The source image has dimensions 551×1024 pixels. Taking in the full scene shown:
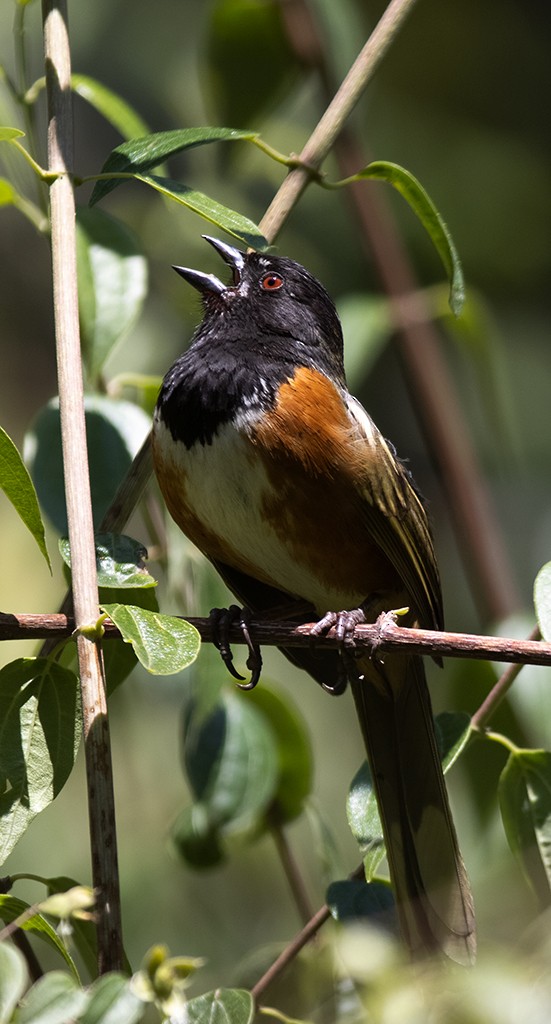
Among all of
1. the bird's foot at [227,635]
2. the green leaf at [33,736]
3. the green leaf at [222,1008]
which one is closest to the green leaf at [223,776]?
the bird's foot at [227,635]

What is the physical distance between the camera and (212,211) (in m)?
1.91

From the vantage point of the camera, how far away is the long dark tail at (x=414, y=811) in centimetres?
255

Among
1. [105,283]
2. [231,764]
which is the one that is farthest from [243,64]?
[231,764]

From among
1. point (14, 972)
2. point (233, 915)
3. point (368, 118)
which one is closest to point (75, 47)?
point (368, 118)

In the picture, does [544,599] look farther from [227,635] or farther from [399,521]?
[399,521]

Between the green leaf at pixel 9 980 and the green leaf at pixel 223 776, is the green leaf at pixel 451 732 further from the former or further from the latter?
the green leaf at pixel 9 980

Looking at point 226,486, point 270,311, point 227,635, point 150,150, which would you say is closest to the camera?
point 150,150

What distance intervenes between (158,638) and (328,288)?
14.8 ft

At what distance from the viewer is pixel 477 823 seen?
9.68 feet

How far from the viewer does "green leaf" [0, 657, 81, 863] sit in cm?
186

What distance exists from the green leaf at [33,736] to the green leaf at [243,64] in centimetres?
198

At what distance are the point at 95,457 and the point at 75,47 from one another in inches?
170

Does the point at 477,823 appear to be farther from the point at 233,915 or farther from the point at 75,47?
the point at 75,47

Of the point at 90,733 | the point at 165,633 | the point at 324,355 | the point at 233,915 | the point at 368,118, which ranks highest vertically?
the point at 368,118
